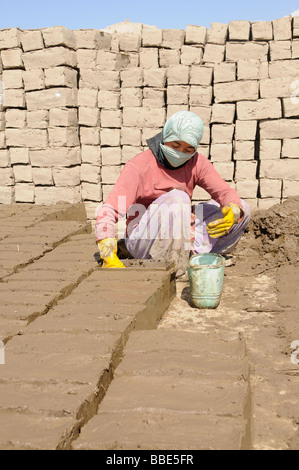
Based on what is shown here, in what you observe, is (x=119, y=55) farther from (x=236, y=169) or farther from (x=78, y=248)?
(x=78, y=248)

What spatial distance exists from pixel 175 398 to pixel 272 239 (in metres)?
3.30

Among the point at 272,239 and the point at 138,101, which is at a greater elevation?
the point at 138,101

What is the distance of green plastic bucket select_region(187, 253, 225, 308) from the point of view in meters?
3.27

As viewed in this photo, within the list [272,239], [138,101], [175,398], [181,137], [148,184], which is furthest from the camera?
[138,101]

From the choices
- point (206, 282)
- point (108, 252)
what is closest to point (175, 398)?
point (206, 282)

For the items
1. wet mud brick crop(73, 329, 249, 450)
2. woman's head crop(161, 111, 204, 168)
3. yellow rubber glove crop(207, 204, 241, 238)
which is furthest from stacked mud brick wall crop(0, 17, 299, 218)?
wet mud brick crop(73, 329, 249, 450)

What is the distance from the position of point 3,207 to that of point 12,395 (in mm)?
4617

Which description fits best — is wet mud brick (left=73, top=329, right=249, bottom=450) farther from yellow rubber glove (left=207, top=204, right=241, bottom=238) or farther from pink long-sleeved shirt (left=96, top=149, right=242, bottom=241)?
yellow rubber glove (left=207, top=204, right=241, bottom=238)

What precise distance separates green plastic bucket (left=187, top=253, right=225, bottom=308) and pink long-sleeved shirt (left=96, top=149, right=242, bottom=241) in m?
0.72

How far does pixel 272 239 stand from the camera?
485cm

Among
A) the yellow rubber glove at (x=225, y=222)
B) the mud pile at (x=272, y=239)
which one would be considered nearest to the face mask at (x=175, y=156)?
the yellow rubber glove at (x=225, y=222)

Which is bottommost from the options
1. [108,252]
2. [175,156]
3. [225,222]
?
[108,252]

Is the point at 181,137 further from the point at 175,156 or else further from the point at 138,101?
the point at 138,101
